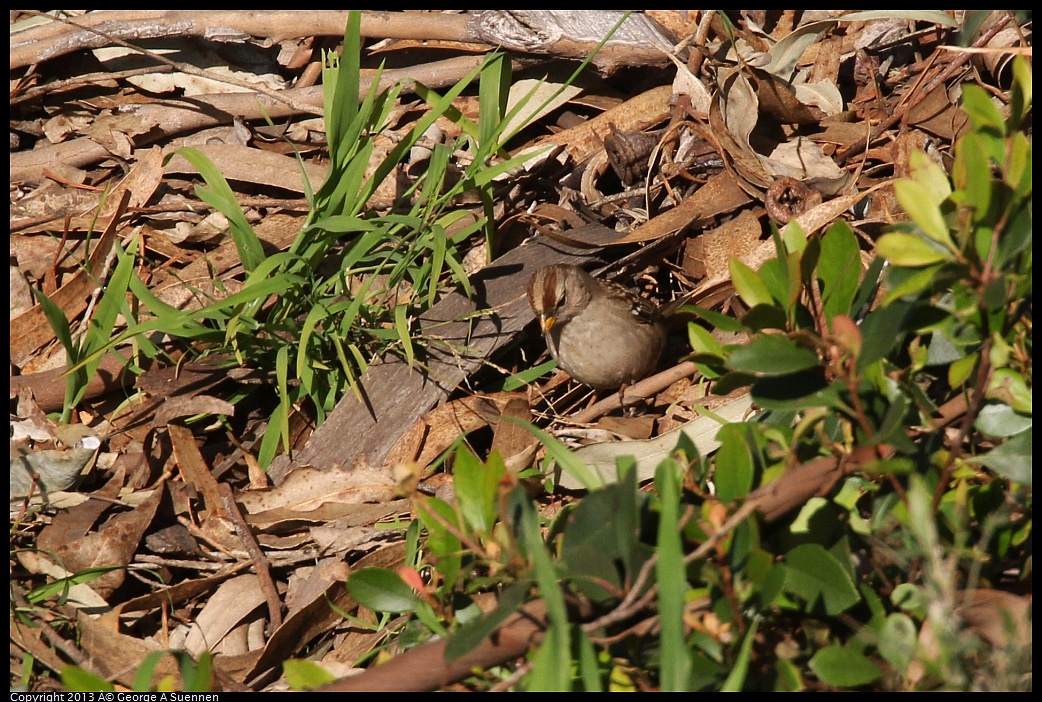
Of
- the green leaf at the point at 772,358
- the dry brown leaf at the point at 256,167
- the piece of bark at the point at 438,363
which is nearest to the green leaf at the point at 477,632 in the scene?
the green leaf at the point at 772,358

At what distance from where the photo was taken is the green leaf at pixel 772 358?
1.61 m

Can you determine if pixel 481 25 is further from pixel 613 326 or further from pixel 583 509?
pixel 583 509

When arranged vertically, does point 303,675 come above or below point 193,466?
above

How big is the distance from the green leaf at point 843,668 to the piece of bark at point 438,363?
2191 millimetres

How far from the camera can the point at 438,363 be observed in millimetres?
3621

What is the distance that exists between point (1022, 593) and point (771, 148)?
2.62 m

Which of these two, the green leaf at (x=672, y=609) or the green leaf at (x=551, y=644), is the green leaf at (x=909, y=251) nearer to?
the green leaf at (x=672, y=609)

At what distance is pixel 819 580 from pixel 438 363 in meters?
2.23

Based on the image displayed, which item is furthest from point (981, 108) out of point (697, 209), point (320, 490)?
point (320, 490)

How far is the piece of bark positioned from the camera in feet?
11.4

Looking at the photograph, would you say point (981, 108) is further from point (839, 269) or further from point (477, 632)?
point (477, 632)

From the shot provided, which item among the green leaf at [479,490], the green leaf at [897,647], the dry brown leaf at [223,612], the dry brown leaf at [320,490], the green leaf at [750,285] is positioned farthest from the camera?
the dry brown leaf at [320,490]

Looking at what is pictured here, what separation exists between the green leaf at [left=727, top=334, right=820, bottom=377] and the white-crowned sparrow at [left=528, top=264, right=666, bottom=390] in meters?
1.85

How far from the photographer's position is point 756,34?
14.0 feet
